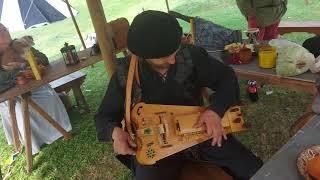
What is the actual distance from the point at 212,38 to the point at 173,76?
1797mm

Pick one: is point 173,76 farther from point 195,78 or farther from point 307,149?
point 307,149

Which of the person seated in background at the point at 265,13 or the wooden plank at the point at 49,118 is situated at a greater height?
the person seated in background at the point at 265,13

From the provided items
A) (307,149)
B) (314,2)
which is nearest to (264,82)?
(307,149)

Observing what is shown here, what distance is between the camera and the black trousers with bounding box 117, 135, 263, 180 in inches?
83.9

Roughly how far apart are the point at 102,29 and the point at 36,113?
1.75 metres

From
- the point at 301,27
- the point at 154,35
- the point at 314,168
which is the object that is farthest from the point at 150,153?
the point at 301,27

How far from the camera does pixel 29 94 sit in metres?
4.13

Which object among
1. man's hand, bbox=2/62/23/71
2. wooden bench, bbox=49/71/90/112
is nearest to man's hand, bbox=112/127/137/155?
man's hand, bbox=2/62/23/71

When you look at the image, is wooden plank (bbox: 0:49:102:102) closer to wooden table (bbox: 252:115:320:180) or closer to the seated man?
the seated man

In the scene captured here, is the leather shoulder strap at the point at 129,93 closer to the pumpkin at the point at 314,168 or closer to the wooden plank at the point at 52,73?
the pumpkin at the point at 314,168

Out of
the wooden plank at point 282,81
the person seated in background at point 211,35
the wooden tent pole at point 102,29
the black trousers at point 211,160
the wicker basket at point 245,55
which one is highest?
the wooden tent pole at point 102,29

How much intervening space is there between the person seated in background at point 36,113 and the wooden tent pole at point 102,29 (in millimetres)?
1168

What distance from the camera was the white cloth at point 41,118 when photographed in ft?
15.1

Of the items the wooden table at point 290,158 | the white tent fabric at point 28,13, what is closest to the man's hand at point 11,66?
the wooden table at point 290,158
